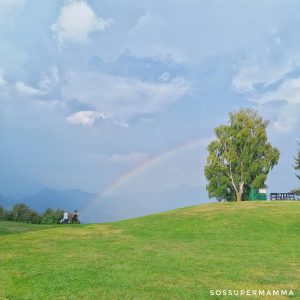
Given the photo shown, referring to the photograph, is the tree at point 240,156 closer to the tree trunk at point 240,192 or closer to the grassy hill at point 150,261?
the tree trunk at point 240,192

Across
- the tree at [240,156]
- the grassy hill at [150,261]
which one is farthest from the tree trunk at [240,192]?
the grassy hill at [150,261]

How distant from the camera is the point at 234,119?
235 ft

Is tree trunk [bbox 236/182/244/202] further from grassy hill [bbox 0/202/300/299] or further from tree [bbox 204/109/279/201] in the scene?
grassy hill [bbox 0/202/300/299]

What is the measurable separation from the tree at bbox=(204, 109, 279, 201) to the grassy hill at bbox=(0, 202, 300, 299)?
135 feet

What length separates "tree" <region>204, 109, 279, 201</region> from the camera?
6950 cm

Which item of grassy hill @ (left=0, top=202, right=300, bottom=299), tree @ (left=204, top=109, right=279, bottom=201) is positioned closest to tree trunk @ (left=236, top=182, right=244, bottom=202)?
tree @ (left=204, top=109, right=279, bottom=201)

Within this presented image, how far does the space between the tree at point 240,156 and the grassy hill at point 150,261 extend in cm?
4112

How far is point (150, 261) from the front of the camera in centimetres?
1588

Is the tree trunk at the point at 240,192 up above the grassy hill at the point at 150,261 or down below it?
above

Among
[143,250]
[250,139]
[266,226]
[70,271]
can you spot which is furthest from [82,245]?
[250,139]

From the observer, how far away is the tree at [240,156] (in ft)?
228

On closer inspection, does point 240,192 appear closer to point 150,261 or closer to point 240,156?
point 240,156

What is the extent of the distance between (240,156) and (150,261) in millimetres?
56430

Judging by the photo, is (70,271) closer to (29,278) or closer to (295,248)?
(29,278)
